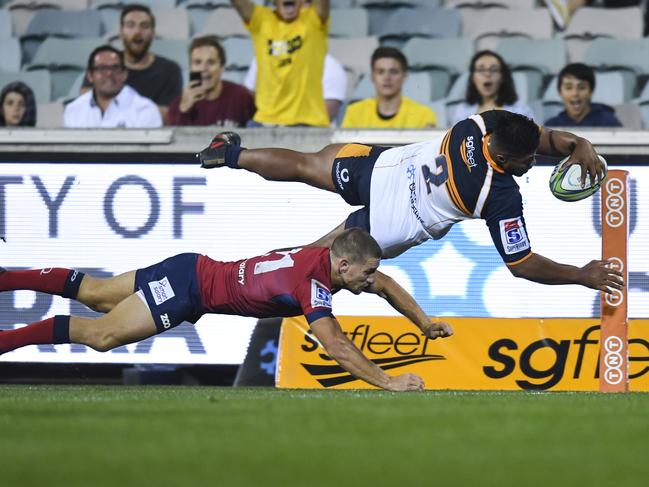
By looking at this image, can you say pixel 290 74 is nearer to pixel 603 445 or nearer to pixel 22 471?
pixel 603 445

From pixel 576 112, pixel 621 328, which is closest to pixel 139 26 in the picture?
pixel 576 112

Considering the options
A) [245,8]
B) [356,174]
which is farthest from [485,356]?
[245,8]

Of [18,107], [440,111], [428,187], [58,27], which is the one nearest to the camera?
[428,187]

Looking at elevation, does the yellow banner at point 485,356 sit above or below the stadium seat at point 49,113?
below

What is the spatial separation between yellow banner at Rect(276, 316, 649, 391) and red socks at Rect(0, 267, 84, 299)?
1.88 m

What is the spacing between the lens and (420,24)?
16281 millimetres

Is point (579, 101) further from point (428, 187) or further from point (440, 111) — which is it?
point (428, 187)

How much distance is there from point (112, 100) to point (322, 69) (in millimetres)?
2086

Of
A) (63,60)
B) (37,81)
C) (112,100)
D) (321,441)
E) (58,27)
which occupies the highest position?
(58,27)

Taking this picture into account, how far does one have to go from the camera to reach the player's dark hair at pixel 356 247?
357 inches

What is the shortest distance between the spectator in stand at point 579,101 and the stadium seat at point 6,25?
24.2 ft

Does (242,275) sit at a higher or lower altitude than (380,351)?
higher

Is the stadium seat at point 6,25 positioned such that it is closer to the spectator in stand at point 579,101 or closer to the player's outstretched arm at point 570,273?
the spectator in stand at point 579,101

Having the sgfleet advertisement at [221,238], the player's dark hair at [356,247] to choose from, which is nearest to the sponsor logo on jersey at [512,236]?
the player's dark hair at [356,247]
